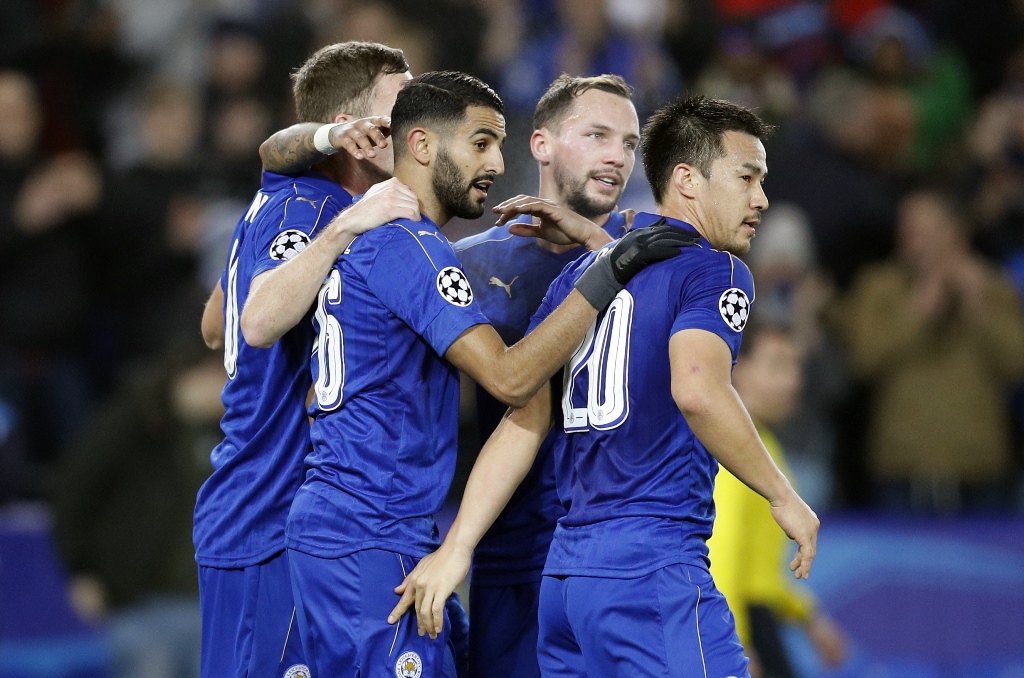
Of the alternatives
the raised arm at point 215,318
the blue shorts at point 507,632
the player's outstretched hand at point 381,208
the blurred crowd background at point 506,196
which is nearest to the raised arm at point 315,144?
the player's outstretched hand at point 381,208

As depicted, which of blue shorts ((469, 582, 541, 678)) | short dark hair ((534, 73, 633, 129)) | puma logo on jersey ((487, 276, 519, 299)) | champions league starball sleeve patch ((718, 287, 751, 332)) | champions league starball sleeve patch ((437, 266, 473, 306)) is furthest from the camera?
short dark hair ((534, 73, 633, 129))

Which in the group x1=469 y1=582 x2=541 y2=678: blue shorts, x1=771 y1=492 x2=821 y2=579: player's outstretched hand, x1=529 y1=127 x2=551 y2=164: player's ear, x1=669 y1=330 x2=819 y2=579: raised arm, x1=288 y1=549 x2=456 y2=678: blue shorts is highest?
x1=529 y1=127 x2=551 y2=164: player's ear

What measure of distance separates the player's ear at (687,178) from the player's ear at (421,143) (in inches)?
30.9

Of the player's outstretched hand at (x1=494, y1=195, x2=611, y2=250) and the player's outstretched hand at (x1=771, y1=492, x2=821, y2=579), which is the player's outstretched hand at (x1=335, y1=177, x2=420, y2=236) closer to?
the player's outstretched hand at (x1=494, y1=195, x2=611, y2=250)

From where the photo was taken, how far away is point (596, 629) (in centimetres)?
393

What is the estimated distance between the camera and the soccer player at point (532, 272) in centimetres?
476

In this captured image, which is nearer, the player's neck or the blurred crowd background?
the player's neck

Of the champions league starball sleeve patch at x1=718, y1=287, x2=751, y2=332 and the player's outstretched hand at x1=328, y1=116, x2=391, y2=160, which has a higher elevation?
the player's outstretched hand at x1=328, y1=116, x2=391, y2=160

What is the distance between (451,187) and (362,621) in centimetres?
139

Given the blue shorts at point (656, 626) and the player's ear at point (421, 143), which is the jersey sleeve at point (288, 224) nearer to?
the player's ear at point (421, 143)

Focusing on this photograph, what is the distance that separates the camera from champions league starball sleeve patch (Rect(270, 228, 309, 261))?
4.40 m

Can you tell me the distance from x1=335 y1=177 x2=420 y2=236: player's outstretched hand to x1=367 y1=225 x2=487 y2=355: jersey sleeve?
0.05 meters

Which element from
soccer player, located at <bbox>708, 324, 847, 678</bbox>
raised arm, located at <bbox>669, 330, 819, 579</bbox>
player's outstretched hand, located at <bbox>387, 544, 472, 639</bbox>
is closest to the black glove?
raised arm, located at <bbox>669, 330, 819, 579</bbox>

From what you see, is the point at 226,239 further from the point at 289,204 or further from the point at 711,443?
the point at 711,443
